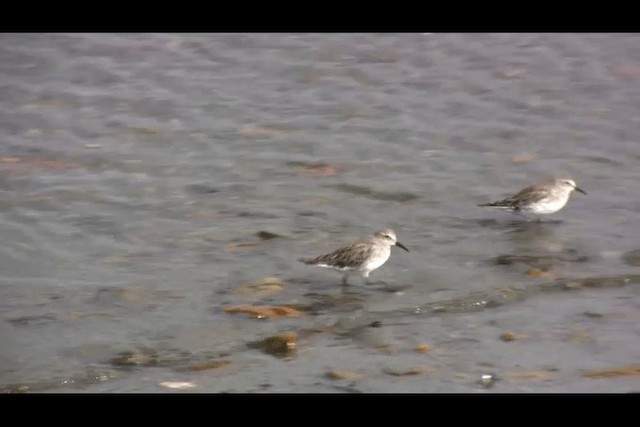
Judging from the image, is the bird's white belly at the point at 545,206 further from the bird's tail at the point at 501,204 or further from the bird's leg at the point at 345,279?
the bird's leg at the point at 345,279

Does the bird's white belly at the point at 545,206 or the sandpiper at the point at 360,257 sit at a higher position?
the bird's white belly at the point at 545,206

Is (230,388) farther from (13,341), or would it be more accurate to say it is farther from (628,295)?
(628,295)

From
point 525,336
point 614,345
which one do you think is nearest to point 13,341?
point 525,336

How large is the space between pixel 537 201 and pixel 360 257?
9.17 ft

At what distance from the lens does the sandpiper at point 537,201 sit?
44.1 ft

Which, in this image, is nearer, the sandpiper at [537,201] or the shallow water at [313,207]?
the shallow water at [313,207]

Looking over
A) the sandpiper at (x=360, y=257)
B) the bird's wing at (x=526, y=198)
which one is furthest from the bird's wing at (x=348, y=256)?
the bird's wing at (x=526, y=198)

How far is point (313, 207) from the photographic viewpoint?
1361cm

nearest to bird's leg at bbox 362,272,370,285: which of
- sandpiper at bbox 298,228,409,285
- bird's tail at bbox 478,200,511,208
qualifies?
sandpiper at bbox 298,228,409,285

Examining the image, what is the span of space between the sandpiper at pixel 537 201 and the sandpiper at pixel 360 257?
2.00 metres

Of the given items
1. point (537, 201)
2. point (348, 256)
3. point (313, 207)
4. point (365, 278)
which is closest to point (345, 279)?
point (365, 278)

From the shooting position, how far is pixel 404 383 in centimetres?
933

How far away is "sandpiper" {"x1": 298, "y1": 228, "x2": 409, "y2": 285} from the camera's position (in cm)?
1153

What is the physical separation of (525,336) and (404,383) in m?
1.43
